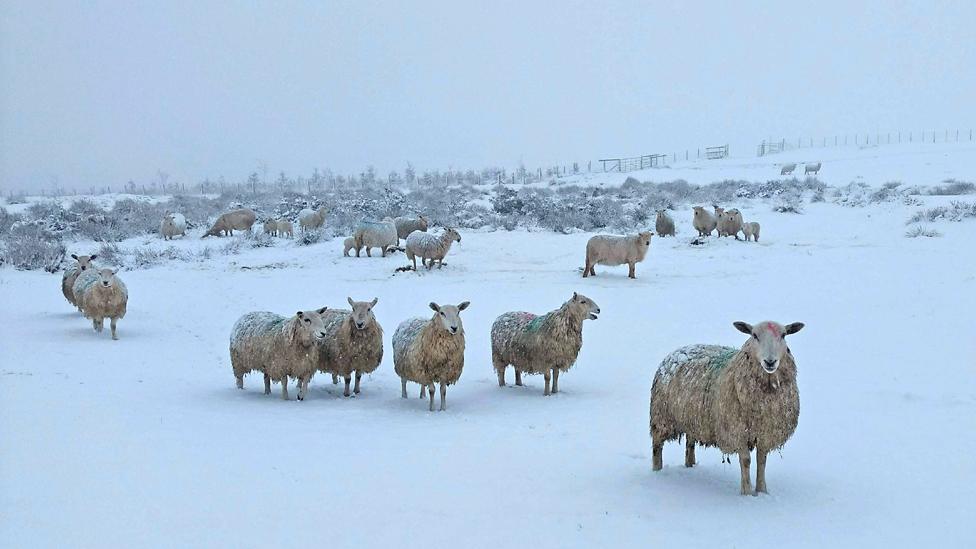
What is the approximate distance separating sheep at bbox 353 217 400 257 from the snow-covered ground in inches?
288

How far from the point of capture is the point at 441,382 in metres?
10.5

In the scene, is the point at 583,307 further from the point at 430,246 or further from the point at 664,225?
the point at 664,225

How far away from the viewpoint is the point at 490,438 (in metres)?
8.66

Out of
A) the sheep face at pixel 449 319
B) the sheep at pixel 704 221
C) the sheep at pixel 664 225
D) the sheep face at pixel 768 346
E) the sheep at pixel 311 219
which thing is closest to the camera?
the sheep face at pixel 768 346

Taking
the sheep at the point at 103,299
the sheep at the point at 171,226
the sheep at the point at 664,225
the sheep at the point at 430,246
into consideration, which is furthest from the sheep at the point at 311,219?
the sheep at the point at 103,299

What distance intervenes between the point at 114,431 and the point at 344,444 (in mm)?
2423

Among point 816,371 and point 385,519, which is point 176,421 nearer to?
point 385,519

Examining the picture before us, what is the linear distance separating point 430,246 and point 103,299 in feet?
33.6

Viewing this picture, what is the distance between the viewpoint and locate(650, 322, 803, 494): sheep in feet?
21.2

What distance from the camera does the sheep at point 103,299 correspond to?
14344 millimetres

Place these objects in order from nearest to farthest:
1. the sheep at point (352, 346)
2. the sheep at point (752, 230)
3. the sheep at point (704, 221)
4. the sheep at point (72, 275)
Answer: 1. the sheep at point (352, 346)
2. the sheep at point (72, 275)
3. the sheep at point (752, 230)
4. the sheep at point (704, 221)

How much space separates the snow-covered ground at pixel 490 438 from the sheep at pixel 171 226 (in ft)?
42.1

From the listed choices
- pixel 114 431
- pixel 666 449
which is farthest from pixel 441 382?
pixel 114 431

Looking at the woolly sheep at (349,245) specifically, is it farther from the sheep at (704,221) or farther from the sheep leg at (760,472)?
the sheep leg at (760,472)
